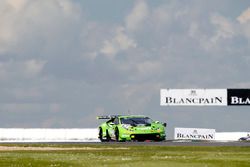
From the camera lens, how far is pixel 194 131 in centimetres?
7356

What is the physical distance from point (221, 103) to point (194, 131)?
389cm

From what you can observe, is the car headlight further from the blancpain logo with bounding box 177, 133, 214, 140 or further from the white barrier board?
the blancpain logo with bounding box 177, 133, 214, 140

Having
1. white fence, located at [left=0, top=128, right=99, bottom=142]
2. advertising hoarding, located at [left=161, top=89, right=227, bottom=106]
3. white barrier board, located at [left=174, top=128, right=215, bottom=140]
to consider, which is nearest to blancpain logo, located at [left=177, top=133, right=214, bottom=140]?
white barrier board, located at [left=174, top=128, right=215, bottom=140]

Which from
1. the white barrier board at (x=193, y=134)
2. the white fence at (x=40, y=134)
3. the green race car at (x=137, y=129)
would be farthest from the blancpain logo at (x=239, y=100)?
the green race car at (x=137, y=129)

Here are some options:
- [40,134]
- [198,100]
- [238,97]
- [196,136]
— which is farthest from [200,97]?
[40,134]

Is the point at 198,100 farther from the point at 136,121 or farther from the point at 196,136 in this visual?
the point at 136,121

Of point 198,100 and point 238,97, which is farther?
point 198,100

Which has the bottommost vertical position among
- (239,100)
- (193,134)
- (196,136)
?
(196,136)

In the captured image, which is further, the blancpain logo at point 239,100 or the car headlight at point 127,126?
the blancpain logo at point 239,100

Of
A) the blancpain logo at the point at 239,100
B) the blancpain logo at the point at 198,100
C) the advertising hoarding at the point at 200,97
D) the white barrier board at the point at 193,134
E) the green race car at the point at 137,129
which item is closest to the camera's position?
the green race car at the point at 137,129

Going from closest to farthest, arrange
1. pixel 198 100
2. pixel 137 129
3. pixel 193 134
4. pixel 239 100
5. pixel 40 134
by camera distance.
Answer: pixel 137 129
pixel 40 134
pixel 193 134
pixel 239 100
pixel 198 100

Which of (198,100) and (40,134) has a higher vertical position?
(198,100)

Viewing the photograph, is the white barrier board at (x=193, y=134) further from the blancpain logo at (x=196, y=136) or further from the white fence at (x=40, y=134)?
the white fence at (x=40, y=134)

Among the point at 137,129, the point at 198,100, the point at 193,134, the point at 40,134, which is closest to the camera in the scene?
the point at 137,129
